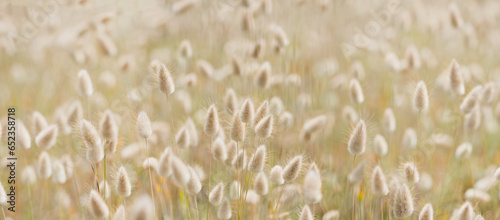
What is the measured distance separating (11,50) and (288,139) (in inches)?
48.2

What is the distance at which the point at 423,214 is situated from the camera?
881mm

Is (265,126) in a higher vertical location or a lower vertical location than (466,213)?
higher

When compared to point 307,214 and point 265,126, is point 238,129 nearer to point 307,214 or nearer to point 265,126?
point 265,126

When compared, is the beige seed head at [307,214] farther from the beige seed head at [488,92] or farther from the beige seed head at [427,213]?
the beige seed head at [488,92]

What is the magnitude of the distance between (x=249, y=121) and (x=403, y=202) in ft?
0.97

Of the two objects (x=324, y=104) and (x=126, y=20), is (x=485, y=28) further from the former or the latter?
(x=126, y=20)

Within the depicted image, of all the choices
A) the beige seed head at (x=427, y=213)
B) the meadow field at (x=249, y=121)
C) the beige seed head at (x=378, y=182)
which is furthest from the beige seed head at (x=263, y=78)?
the beige seed head at (x=427, y=213)

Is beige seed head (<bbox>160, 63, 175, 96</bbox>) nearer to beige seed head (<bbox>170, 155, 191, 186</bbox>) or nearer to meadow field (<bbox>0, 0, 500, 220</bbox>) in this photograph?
meadow field (<bbox>0, 0, 500, 220</bbox>)

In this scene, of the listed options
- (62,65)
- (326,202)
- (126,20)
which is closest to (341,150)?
(326,202)

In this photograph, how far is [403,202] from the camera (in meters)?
0.87

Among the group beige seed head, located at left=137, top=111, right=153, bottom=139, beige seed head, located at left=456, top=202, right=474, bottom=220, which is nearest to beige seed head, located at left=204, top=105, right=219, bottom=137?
beige seed head, located at left=137, top=111, right=153, bottom=139

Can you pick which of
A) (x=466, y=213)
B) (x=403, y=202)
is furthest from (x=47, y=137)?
(x=466, y=213)

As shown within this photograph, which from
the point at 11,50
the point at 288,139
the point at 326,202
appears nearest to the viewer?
the point at 326,202

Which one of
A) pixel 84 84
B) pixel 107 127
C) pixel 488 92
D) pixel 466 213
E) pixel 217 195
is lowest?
pixel 466 213
